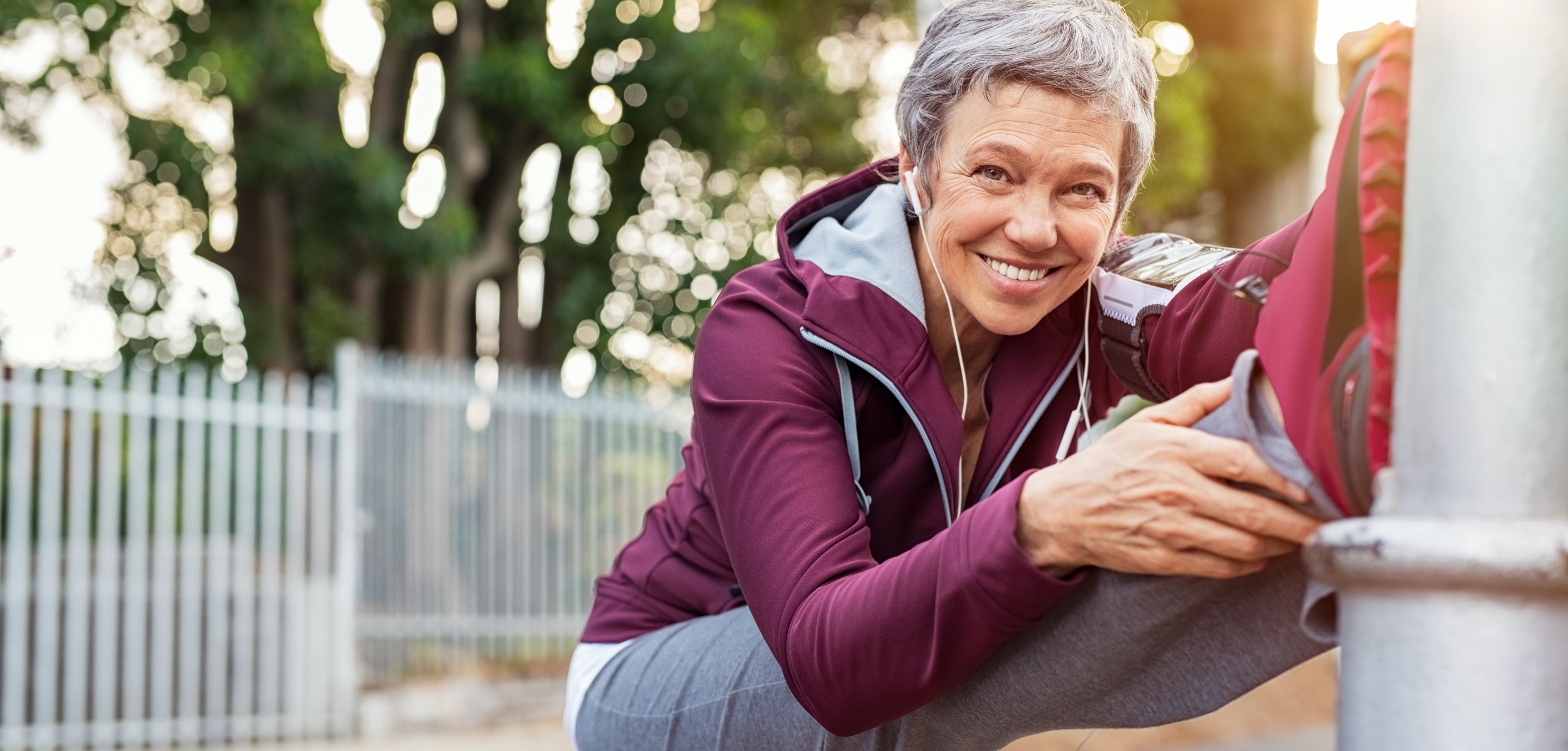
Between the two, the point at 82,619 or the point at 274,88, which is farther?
the point at 274,88

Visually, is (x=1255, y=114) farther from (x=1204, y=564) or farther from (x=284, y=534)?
(x=1204, y=564)

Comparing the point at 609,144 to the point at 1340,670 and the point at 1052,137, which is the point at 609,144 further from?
the point at 1340,670

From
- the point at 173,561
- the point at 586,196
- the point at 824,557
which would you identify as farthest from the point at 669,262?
the point at 824,557

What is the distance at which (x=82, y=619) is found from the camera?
6.09 meters

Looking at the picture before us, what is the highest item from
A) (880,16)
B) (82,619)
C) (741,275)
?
(880,16)

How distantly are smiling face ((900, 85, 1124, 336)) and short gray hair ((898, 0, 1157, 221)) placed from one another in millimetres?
16

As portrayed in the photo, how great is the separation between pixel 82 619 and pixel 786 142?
6.62m

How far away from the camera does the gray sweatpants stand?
44.1 inches

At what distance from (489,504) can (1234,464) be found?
7.22 metres

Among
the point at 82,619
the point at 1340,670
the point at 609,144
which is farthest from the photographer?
the point at 609,144

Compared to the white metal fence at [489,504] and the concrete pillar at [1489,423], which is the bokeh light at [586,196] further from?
the concrete pillar at [1489,423]

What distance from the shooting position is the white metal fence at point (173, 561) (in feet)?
19.6

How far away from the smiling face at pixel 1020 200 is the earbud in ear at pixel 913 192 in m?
0.02

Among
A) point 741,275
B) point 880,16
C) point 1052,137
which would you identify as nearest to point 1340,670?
point 1052,137
